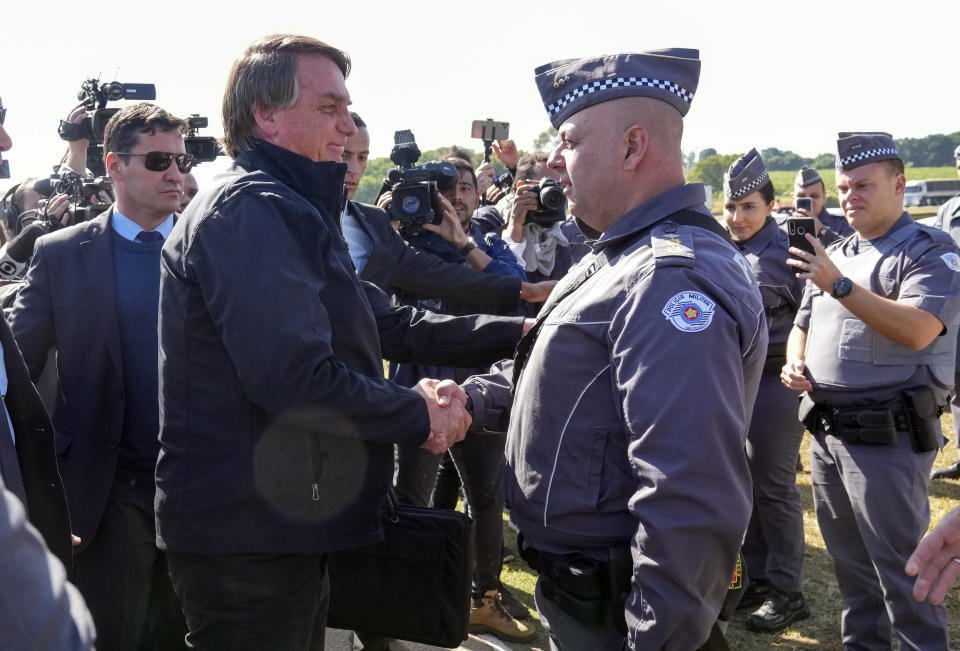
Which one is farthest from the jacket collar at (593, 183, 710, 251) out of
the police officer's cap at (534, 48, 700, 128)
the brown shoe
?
the brown shoe

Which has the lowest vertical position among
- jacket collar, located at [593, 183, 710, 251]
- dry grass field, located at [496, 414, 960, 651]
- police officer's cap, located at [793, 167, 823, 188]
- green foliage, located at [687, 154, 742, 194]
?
green foliage, located at [687, 154, 742, 194]

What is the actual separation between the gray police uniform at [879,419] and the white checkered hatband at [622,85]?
2070 mm

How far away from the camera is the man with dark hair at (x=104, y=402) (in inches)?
122

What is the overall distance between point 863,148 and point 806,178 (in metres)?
4.35

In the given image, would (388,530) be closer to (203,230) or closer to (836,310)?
(203,230)

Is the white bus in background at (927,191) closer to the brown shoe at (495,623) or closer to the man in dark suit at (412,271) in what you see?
the brown shoe at (495,623)

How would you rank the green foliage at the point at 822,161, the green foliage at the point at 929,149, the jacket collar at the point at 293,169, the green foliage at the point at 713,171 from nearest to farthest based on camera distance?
the jacket collar at the point at 293,169, the green foliage at the point at 713,171, the green foliage at the point at 822,161, the green foliage at the point at 929,149

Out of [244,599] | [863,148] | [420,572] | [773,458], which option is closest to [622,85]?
[420,572]

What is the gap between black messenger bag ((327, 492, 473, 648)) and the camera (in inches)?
97.7

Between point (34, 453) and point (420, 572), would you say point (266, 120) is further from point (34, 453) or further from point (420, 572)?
point (420, 572)

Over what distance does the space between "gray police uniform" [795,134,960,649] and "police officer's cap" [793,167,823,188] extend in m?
4.21

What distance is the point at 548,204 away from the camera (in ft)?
16.7

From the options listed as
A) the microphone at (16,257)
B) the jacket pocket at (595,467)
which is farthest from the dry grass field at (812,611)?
the microphone at (16,257)

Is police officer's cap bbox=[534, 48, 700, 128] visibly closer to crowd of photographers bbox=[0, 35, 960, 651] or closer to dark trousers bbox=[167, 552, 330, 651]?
crowd of photographers bbox=[0, 35, 960, 651]
